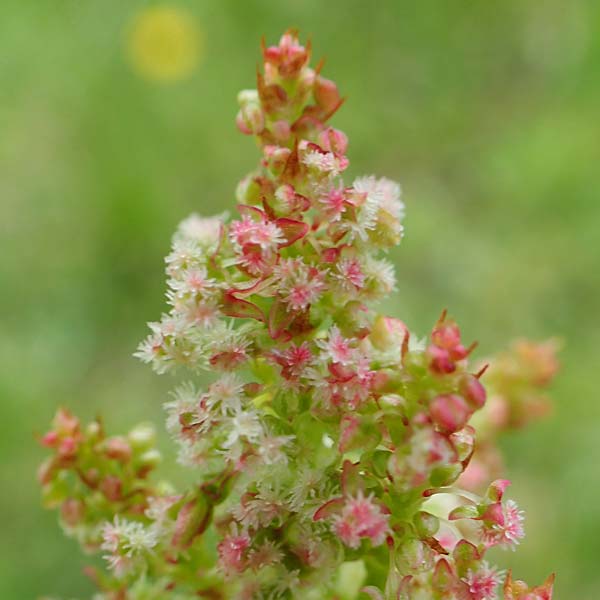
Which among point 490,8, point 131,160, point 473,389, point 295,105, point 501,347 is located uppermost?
point 490,8

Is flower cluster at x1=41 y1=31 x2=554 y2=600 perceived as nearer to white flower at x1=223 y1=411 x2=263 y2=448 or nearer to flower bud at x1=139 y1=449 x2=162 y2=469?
white flower at x1=223 y1=411 x2=263 y2=448

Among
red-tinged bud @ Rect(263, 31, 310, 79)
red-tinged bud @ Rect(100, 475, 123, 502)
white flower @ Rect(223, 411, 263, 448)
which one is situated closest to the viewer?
white flower @ Rect(223, 411, 263, 448)

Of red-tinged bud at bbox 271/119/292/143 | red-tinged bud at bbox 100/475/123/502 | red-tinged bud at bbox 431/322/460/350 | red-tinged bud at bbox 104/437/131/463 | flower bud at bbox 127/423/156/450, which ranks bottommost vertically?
red-tinged bud at bbox 431/322/460/350

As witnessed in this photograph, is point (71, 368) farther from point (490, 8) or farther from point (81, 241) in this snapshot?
point (490, 8)

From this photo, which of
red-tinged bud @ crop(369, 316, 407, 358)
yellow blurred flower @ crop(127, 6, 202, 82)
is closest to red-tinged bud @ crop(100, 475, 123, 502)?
red-tinged bud @ crop(369, 316, 407, 358)

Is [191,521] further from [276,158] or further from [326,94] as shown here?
[326,94]

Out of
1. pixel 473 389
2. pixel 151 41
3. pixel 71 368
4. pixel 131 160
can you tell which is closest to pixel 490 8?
pixel 151 41

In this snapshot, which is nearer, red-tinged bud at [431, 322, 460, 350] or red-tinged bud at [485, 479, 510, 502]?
red-tinged bud at [431, 322, 460, 350]
